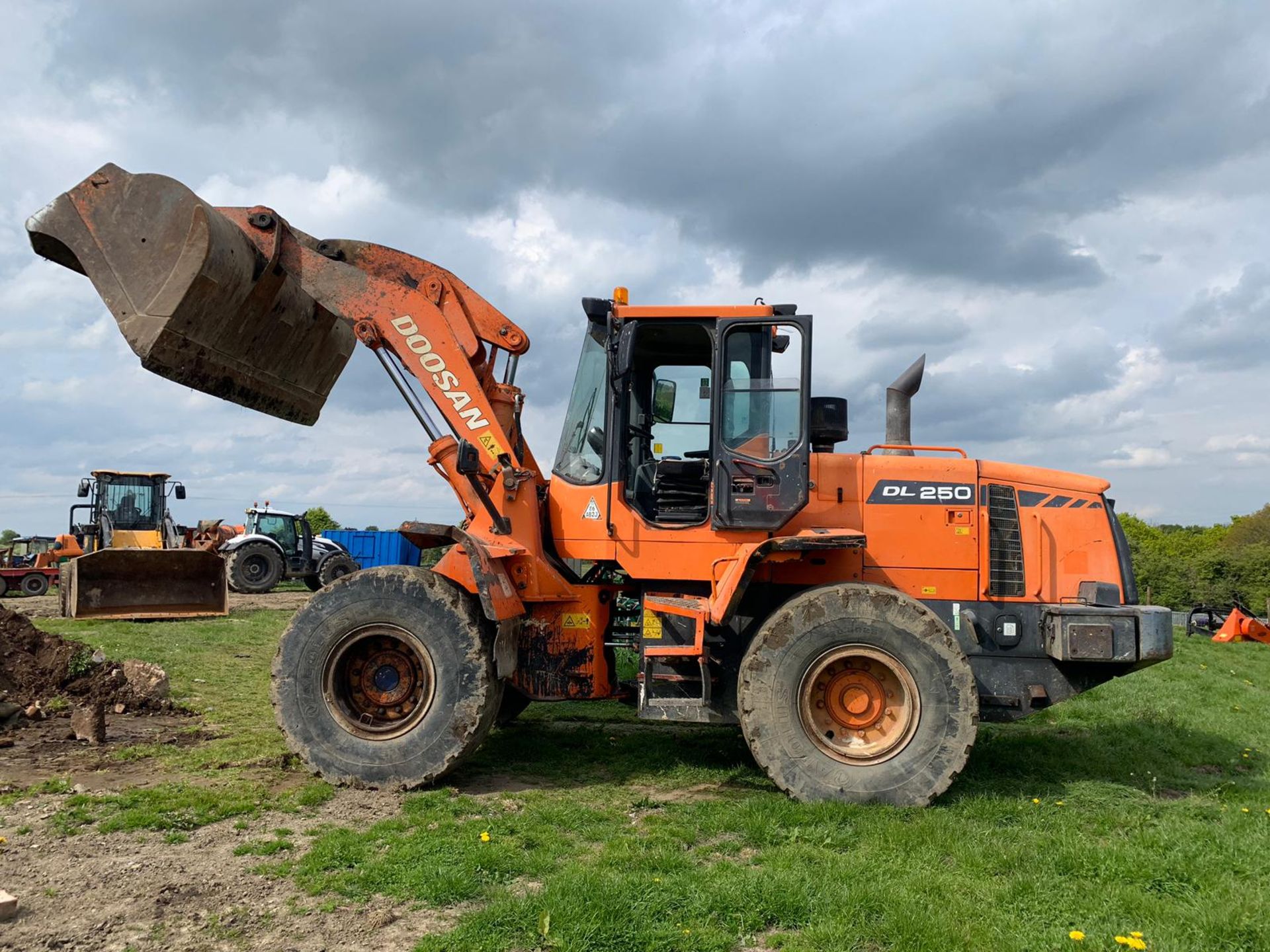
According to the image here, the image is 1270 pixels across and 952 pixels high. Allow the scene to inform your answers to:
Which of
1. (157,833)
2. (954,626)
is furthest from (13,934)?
(954,626)

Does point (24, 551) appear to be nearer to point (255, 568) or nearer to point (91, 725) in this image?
point (255, 568)

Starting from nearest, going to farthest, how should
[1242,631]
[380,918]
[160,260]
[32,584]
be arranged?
[380,918] → [160,260] → [1242,631] → [32,584]

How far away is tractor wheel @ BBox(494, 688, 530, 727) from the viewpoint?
8.01 metres

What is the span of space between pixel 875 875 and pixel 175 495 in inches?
875

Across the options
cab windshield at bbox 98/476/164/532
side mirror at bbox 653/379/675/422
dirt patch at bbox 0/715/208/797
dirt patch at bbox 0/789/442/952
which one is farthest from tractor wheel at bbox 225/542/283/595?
dirt patch at bbox 0/789/442/952

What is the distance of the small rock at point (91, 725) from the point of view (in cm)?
729

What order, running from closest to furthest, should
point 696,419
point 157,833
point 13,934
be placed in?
point 13,934 < point 157,833 < point 696,419

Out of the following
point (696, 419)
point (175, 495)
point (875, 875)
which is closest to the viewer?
point (875, 875)

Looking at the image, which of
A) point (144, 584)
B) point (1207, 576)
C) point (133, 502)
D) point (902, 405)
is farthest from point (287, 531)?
point (1207, 576)

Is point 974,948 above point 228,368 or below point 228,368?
below

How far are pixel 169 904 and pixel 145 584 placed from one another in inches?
547

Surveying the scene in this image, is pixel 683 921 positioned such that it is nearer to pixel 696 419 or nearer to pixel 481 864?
pixel 481 864

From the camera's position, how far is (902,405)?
7434 millimetres

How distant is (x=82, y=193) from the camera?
6562 millimetres
